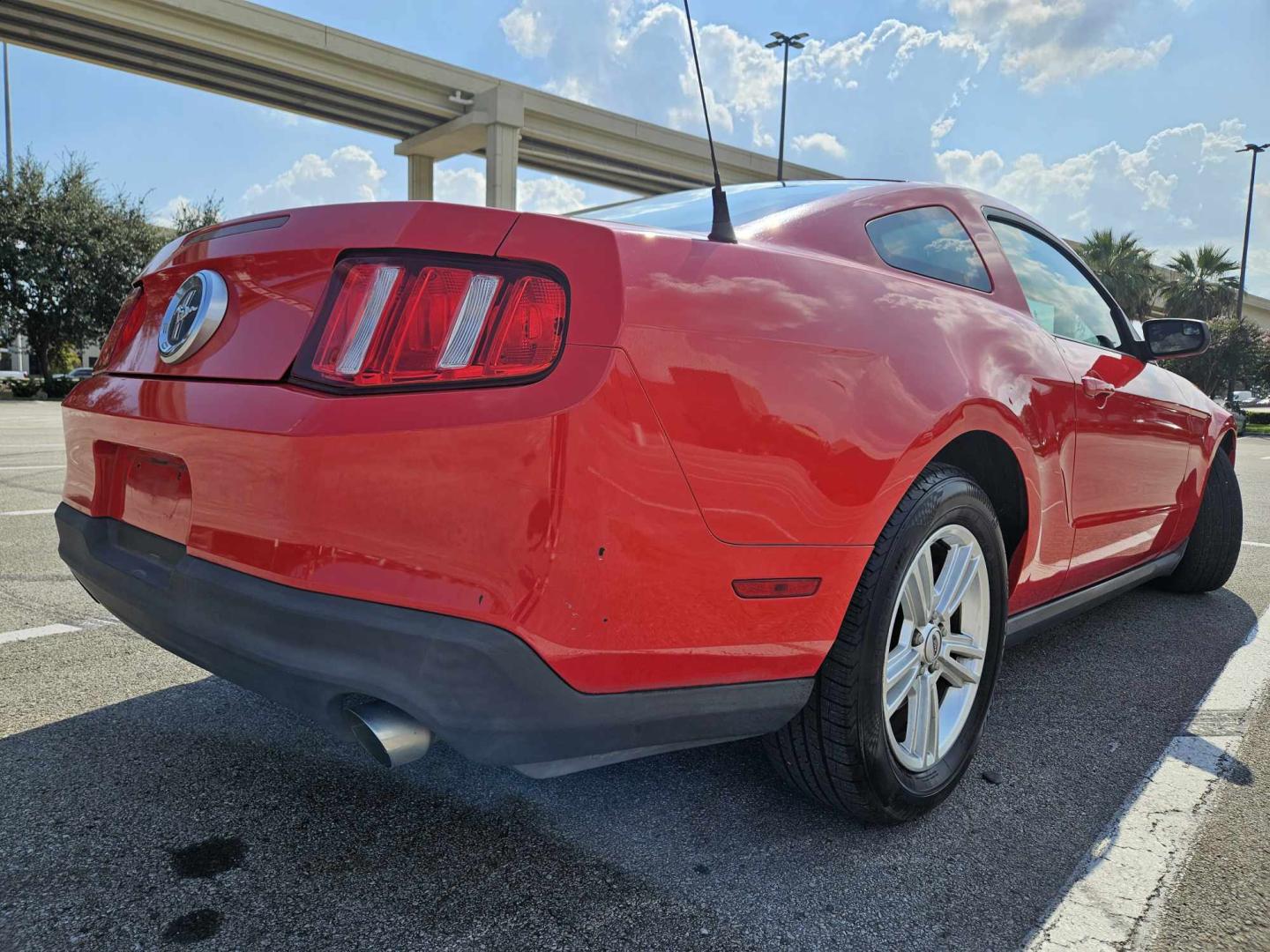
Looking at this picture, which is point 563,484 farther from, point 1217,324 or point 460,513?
point 1217,324

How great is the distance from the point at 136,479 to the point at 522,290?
101 cm

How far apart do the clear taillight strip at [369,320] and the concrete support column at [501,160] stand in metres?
28.2

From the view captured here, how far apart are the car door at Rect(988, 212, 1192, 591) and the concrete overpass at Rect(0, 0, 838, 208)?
1772cm

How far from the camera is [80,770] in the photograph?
2066mm

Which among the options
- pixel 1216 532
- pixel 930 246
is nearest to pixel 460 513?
pixel 930 246

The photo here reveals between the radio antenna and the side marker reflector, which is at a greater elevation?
the radio antenna

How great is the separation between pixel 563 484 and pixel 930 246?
1.40 meters

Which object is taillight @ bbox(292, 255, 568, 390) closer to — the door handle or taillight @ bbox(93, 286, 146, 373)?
taillight @ bbox(93, 286, 146, 373)

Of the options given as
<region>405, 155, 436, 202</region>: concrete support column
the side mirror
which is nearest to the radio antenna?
the side mirror

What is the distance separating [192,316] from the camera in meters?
1.77

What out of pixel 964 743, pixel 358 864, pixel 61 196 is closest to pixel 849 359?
pixel 964 743

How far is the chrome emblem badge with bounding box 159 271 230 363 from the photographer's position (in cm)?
172

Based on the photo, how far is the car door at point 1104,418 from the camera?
2676 mm

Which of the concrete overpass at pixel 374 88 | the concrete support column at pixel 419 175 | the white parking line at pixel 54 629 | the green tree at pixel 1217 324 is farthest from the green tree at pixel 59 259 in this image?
A: the green tree at pixel 1217 324
